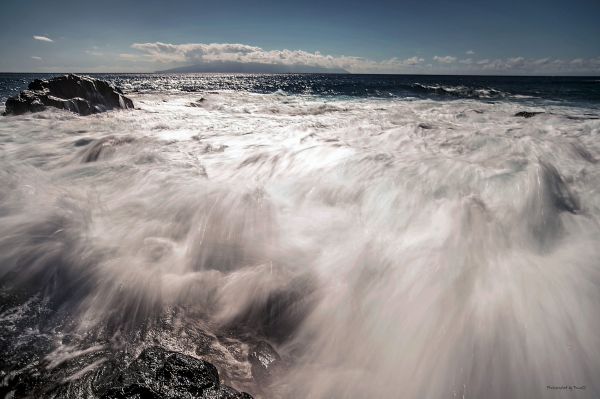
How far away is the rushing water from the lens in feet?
6.96

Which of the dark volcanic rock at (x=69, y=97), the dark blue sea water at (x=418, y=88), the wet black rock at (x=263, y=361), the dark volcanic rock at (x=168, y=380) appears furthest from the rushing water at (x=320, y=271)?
the dark blue sea water at (x=418, y=88)

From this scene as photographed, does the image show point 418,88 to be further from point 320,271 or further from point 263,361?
point 263,361

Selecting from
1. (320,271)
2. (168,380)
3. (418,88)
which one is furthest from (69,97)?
(418,88)

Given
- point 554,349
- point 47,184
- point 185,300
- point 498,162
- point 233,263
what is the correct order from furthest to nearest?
point 498,162 < point 47,184 < point 233,263 < point 185,300 < point 554,349

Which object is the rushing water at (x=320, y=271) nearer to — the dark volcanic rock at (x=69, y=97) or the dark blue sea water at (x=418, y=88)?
the dark volcanic rock at (x=69, y=97)

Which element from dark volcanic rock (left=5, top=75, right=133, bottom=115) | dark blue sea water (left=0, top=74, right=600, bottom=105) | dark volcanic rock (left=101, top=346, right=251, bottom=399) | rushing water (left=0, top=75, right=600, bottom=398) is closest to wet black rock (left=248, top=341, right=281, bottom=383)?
rushing water (left=0, top=75, right=600, bottom=398)

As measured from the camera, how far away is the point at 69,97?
1320 cm

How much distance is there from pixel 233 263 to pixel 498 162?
5.38 m

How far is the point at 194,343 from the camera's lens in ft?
7.45

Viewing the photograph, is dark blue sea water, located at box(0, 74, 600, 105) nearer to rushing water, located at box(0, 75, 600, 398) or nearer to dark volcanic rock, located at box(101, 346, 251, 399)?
rushing water, located at box(0, 75, 600, 398)

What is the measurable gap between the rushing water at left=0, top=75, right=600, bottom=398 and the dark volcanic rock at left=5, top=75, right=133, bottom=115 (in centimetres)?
764

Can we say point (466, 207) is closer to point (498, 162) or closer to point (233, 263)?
point (498, 162)

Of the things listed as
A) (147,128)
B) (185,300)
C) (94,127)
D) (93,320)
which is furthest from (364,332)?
(94,127)

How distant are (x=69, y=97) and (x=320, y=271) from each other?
16.0 meters
